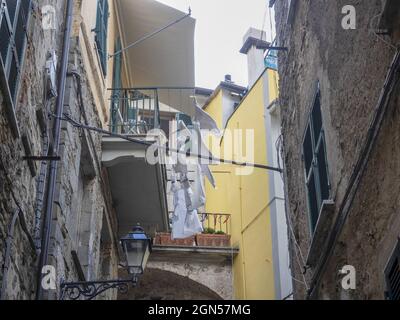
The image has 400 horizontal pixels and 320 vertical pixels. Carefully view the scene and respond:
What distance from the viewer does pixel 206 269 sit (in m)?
18.7

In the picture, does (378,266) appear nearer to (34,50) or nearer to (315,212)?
(315,212)

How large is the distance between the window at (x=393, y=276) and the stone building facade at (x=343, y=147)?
0.07 ft

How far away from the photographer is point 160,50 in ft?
46.5

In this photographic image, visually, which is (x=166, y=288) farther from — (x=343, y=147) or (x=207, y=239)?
(x=343, y=147)

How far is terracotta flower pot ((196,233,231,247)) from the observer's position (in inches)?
744

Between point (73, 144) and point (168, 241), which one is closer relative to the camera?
point (73, 144)

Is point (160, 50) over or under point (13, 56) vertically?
over

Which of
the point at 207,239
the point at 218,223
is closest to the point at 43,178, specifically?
the point at 207,239

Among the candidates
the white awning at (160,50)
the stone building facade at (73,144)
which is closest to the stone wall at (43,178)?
the stone building facade at (73,144)

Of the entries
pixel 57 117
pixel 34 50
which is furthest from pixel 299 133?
pixel 34 50

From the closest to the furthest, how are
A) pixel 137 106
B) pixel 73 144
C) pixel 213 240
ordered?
pixel 73 144, pixel 137 106, pixel 213 240

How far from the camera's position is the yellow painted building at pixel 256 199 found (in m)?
16.2

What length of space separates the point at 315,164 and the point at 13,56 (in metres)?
3.45

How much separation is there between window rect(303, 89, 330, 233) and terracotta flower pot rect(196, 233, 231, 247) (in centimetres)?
1012
